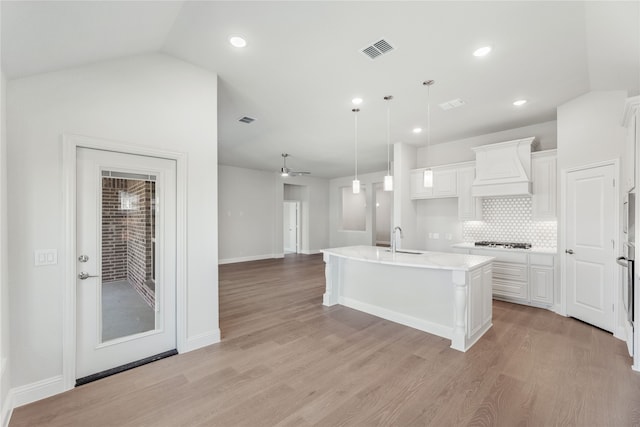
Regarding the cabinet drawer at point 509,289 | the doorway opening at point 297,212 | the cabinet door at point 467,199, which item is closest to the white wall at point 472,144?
the cabinet door at point 467,199

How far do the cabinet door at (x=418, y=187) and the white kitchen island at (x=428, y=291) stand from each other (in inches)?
87.3

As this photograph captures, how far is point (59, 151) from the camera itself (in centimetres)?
224

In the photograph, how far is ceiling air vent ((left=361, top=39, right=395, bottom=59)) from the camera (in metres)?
2.56

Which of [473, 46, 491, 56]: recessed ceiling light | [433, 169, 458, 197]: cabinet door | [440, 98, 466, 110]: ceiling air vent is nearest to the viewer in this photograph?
[473, 46, 491, 56]: recessed ceiling light

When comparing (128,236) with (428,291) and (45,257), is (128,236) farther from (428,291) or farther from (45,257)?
(428,291)

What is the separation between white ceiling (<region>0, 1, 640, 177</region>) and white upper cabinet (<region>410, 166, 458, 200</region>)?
1273 millimetres

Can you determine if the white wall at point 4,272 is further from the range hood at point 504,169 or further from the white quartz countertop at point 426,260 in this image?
the range hood at point 504,169

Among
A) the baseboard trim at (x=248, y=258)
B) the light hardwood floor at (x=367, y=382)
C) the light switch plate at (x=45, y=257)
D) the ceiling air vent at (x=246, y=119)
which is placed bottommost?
the light hardwood floor at (x=367, y=382)

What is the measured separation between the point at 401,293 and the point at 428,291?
15.3 inches

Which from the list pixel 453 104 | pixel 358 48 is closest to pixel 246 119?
pixel 358 48

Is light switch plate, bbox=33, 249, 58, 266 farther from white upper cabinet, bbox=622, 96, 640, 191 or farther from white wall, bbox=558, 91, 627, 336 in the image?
white wall, bbox=558, 91, 627, 336

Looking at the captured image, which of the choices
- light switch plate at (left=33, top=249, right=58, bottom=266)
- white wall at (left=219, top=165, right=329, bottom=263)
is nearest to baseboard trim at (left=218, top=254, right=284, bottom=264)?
white wall at (left=219, top=165, right=329, bottom=263)

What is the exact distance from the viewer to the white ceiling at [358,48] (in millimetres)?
2016

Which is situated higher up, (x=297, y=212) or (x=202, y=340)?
(x=297, y=212)
